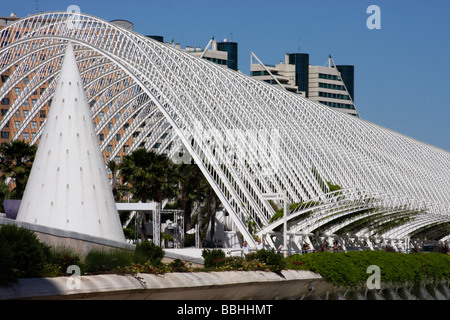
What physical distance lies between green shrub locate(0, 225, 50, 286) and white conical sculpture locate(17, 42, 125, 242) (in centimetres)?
864

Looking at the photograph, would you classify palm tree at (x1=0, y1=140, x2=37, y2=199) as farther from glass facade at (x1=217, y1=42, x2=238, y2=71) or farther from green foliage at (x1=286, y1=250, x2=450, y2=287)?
glass facade at (x1=217, y1=42, x2=238, y2=71)

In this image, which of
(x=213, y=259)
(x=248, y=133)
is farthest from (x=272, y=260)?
(x=248, y=133)

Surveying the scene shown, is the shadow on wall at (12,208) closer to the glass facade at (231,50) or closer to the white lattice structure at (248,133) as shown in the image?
the white lattice structure at (248,133)

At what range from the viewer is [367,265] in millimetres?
39375

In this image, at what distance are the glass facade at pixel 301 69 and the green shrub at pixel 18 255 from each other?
157180 mm

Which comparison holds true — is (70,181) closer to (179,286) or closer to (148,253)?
(148,253)

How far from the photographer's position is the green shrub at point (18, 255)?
19.3 metres

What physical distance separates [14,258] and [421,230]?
59940 millimetres

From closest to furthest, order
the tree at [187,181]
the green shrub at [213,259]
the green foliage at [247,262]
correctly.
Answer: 1. the green foliage at [247,262]
2. the green shrub at [213,259]
3. the tree at [187,181]

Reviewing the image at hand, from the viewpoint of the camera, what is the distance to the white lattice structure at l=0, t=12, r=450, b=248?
54.8 metres

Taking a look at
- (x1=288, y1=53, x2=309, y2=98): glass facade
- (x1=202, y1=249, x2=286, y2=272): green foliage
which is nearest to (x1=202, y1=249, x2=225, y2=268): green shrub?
(x1=202, y1=249, x2=286, y2=272): green foliage

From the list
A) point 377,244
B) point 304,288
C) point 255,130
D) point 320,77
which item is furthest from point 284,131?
point 320,77

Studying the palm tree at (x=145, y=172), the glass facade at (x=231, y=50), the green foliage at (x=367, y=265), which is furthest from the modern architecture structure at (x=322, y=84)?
the green foliage at (x=367, y=265)

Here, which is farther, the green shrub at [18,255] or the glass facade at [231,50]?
the glass facade at [231,50]
